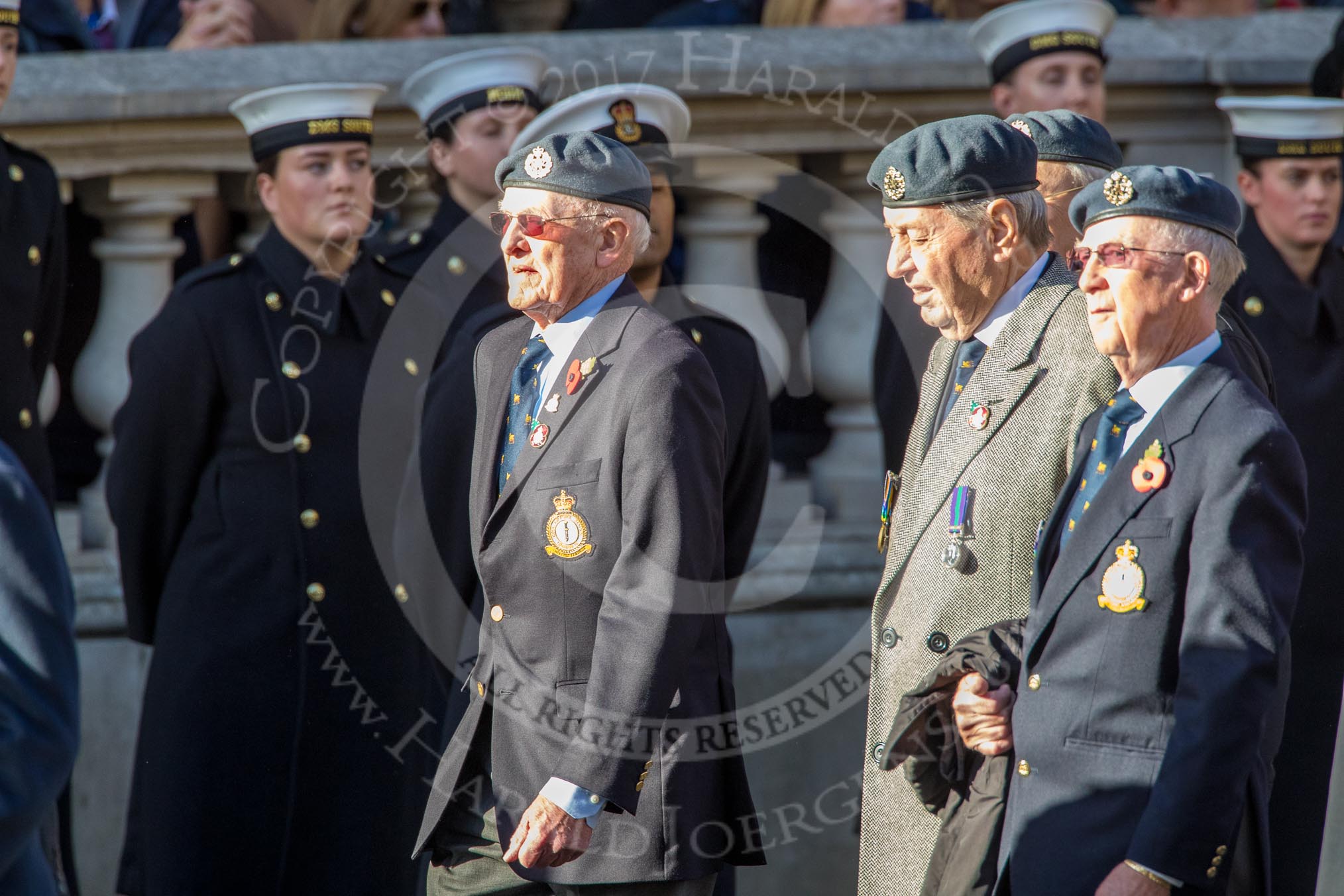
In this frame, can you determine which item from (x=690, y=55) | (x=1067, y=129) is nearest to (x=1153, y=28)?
(x=690, y=55)

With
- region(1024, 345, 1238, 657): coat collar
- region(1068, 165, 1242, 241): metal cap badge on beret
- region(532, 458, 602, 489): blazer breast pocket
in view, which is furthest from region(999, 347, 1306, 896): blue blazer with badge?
region(532, 458, 602, 489): blazer breast pocket

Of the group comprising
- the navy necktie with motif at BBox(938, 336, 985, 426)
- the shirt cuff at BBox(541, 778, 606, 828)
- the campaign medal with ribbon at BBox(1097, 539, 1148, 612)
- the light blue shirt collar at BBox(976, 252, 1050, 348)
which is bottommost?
the shirt cuff at BBox(541, 778, 606, 828)

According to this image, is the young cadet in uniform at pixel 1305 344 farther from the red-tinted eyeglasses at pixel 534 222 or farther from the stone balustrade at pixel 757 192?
the red-tinted eyeglasses at pixel 534 222

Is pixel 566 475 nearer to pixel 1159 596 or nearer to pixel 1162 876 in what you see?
pixel 1159 596

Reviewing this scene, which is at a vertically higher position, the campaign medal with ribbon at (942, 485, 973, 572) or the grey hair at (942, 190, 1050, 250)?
the grey hair at (942, 190, 1050, 250)

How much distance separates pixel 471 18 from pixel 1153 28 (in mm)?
2597

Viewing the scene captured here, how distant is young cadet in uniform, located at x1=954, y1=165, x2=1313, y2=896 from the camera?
2.78 meters

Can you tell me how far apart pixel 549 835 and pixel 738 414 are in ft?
5.01

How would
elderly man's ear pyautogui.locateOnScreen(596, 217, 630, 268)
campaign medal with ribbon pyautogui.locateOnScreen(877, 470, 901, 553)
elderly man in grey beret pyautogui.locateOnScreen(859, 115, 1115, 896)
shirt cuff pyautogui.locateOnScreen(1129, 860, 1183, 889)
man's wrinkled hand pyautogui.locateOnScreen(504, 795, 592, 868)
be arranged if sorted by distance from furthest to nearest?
campaign medal with ribbon pyautogui.locateOnScreen(877, 470, 901, 553), elderly man's ear pyautogui.locateOnScreen(596, 217, 630, 268), elderly man in grey beret pyautogui.locateOnScreen(859, 115, 1115, 896), man's wrinkled hand pyautogui.locateOnScreen(504, 795, 592, 868), shirt cuff pyautogui.locateOnScreen(1129, 860, 1183, 889)

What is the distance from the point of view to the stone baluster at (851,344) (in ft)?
16.9

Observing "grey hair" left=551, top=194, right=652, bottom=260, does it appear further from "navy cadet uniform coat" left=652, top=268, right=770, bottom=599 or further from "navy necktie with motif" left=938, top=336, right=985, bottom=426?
"navy cadet uniform coat" left=652, top=268, right=770, bottom=599

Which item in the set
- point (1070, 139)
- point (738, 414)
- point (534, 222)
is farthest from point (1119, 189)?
point (738, 414)

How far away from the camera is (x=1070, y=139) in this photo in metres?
3.83

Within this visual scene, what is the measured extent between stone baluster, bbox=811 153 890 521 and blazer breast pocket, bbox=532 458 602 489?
1.95 meters
